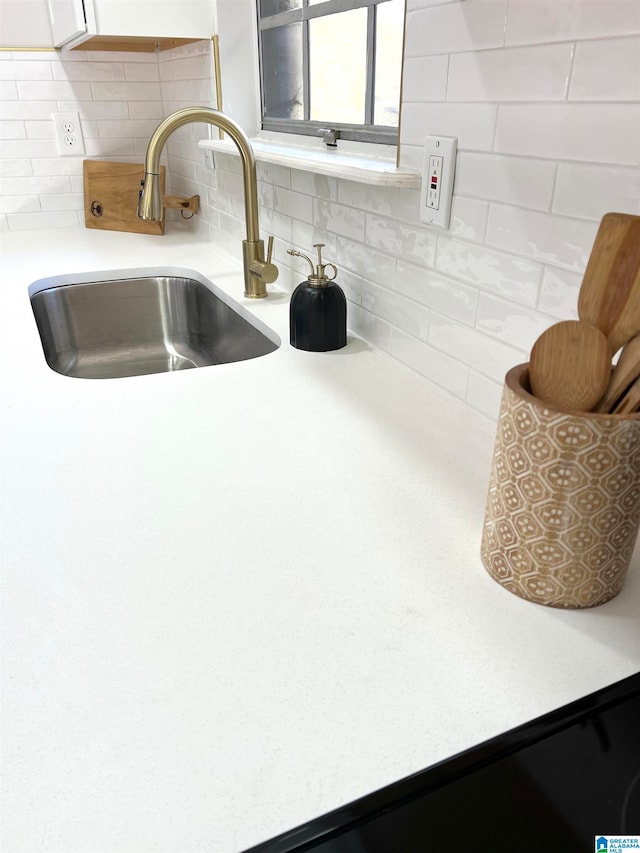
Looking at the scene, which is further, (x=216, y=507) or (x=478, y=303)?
(x=478, y=303)

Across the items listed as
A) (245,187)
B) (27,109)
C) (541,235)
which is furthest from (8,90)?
(541,235)

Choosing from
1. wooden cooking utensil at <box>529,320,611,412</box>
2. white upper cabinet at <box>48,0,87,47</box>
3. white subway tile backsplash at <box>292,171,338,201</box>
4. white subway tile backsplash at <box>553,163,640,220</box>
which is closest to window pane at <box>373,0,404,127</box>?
white subway tile backsplash at <box>292,171,338,201</box>

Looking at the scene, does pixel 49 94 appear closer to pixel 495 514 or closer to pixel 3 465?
pixel 3 465

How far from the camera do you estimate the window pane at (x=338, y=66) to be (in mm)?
1378

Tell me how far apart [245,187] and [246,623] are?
3.63ft

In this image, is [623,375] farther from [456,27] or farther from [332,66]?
[332,66]

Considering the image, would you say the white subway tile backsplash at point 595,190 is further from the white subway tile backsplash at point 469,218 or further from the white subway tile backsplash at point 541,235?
the white subway tile backsplash at point 469,218

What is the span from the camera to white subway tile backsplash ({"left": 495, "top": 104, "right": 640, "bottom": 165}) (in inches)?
25.7

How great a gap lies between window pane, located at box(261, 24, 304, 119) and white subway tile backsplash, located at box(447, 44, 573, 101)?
880 millimetres

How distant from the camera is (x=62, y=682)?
520 millimetres

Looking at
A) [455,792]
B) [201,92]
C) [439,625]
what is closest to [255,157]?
[201,92]

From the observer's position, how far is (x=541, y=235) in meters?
0.78

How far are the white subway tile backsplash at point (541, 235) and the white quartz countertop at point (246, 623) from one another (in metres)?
0.25

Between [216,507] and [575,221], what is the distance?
0.52 m
